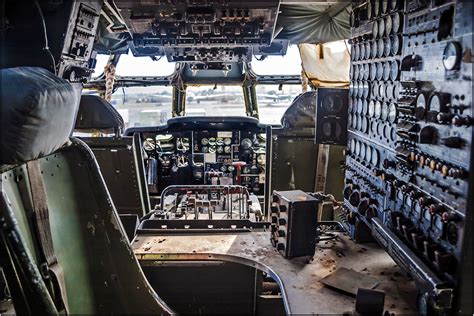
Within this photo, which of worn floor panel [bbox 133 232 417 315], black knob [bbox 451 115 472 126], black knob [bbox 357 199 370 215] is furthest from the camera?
black knob [bbox 357 199 370 215]

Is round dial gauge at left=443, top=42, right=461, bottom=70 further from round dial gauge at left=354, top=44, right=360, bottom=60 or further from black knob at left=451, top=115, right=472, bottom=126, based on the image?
round dial gauge at left=354, top=44, right=360, bottom=60

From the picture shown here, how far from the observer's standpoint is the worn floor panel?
7.38 feet

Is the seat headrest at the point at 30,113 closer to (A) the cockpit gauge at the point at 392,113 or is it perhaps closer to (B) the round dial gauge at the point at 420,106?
(B) the round dial gauge at the point at 420,106

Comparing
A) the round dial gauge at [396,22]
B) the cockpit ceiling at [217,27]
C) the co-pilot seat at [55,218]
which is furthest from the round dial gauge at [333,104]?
the co-pilot seat at [55,218]

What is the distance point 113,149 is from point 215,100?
389 cm

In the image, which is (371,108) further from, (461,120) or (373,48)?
(461,120)

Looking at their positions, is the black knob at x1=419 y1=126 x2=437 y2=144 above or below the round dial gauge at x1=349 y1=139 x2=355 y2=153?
above

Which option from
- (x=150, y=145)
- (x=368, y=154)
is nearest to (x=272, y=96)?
(x=150, y=145)

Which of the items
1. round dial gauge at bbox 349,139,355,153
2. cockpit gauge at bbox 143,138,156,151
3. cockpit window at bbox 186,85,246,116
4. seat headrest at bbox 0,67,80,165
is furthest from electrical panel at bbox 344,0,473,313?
cockpit window at bbox 186,85,246,116

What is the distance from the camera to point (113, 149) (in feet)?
16.7

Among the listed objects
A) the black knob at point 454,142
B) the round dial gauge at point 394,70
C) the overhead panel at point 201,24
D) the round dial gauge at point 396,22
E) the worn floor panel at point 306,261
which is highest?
the overhead panel at point 201,24

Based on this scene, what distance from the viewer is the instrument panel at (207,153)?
674 cm

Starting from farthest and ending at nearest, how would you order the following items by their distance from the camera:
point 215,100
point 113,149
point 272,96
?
point 215,100 → point 272,96 → point 113,149

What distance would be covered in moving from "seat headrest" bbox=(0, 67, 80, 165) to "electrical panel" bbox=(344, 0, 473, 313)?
1.61 meters
